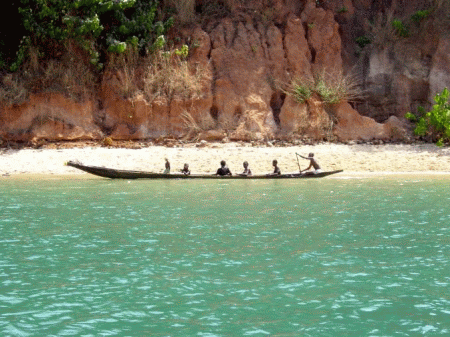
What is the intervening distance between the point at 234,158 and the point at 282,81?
194 inches

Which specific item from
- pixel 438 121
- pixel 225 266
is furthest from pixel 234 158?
pixel 225 266

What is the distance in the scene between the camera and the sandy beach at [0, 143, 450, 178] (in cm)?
2216

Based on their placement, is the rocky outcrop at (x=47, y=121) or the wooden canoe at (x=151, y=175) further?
the rocky outcrop at (x=47, y=121)

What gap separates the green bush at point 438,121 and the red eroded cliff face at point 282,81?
887 millimetres

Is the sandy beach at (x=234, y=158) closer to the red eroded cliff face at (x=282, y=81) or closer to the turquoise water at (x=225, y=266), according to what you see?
the red eroded cliff face at (x=282, y=81)

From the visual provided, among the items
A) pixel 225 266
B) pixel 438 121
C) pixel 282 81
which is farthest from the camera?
pixel 282 81

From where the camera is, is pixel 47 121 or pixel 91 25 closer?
pixel 91 25

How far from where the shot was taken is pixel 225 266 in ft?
30.3

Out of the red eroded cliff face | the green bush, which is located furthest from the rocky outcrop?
the green bush

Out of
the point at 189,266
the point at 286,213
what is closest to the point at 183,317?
the point at 189,266

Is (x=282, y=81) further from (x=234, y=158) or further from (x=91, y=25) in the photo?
(x=91, y=25)

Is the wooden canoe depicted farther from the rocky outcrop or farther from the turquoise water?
the rocky outcrop

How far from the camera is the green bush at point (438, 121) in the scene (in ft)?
78.2

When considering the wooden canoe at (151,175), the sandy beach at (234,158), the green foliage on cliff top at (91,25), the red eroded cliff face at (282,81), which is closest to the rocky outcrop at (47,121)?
the red eroded cliff face at (282,81)
